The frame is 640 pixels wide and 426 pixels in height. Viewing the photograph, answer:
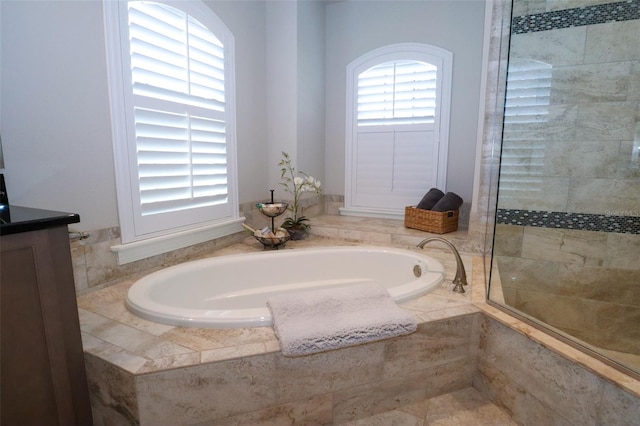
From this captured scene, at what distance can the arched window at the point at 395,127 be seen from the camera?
2959 mm

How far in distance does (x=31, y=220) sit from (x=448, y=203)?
261 cm

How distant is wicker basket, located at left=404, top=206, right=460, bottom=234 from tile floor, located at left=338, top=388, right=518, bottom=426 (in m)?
1.36

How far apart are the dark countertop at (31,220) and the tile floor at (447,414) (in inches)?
53.2

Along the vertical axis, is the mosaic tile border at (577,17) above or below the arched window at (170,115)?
above


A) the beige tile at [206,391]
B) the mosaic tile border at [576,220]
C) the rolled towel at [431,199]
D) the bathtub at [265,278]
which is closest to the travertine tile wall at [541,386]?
the bathtub at [265,278]

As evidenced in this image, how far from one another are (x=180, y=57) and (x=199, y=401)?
75.3 inches

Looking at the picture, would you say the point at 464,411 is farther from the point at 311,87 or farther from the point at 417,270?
the point at 311,87

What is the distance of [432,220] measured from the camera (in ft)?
8.77

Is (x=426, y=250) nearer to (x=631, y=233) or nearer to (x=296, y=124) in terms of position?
(x=631, y=233)

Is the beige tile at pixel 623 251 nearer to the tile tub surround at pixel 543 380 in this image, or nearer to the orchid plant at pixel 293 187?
the tile tub surround at pixel 543 380

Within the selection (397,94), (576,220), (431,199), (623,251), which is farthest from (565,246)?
(397,94)

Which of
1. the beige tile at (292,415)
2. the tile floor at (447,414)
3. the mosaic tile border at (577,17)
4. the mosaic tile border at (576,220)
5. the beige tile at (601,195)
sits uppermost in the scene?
the mosaic tile border at (577,17)

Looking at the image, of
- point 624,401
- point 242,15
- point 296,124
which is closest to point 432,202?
point 296,124

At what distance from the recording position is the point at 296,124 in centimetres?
291
